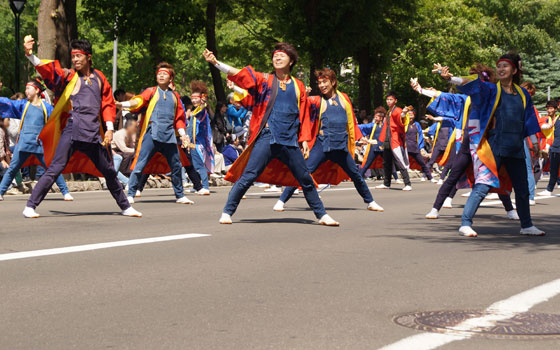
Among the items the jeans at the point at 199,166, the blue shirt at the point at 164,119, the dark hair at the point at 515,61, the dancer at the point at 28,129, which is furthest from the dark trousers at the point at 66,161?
the jeans at the point at 199,166

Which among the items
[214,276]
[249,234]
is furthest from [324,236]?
[214,276]

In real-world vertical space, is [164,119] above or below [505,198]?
above

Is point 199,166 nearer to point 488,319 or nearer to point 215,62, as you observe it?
point 215,62

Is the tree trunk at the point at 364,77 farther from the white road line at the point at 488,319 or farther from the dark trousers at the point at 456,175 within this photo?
the white road line at the point at 488,319

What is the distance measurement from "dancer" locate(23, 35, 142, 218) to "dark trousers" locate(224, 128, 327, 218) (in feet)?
5.13

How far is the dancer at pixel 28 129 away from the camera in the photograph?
47.9 feet

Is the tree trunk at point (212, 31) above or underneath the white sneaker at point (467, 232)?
above

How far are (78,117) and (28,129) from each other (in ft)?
13.5

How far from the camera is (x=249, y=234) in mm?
9750

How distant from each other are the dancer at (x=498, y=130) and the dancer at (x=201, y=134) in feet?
25.6

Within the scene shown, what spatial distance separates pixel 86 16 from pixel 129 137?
8.35 meters

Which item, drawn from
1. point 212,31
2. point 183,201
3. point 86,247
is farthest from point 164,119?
point 212,31

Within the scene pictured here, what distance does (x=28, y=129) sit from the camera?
48.8 feet

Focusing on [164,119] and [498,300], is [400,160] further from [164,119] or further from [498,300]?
[498,300]
